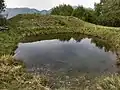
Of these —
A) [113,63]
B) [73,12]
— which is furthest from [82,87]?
[73,12]

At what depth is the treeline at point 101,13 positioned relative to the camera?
4094 centimetres

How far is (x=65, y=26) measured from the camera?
3766 centimetres


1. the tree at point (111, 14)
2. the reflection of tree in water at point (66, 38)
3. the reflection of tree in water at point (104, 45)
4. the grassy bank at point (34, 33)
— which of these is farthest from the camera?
the tree at point (111, 14)

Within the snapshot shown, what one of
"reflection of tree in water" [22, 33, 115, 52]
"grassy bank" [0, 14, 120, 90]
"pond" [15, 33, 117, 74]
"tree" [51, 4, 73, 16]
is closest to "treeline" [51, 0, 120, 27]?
"tree" [51, 4, 73, 16]

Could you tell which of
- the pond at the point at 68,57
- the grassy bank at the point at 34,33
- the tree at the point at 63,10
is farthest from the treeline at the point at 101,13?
the pond at the point at 68,57

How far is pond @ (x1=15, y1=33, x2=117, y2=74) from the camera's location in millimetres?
16547

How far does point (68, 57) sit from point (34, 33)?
1359cm

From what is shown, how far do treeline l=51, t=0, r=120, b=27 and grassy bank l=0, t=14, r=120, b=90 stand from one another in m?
5.83

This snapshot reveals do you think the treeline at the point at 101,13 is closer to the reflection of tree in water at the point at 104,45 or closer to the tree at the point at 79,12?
the tree at the point at 79,12

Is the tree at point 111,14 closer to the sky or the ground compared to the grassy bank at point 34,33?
closer to the sky

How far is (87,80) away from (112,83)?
3582mm

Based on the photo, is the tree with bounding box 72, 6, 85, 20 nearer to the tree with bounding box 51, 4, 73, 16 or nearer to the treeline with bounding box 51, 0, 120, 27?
the treeline with bounding box 51, 0, 120, 27

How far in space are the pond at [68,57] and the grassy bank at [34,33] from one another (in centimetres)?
103

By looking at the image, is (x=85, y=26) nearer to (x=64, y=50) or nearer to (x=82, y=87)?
(x=64, y=50)
